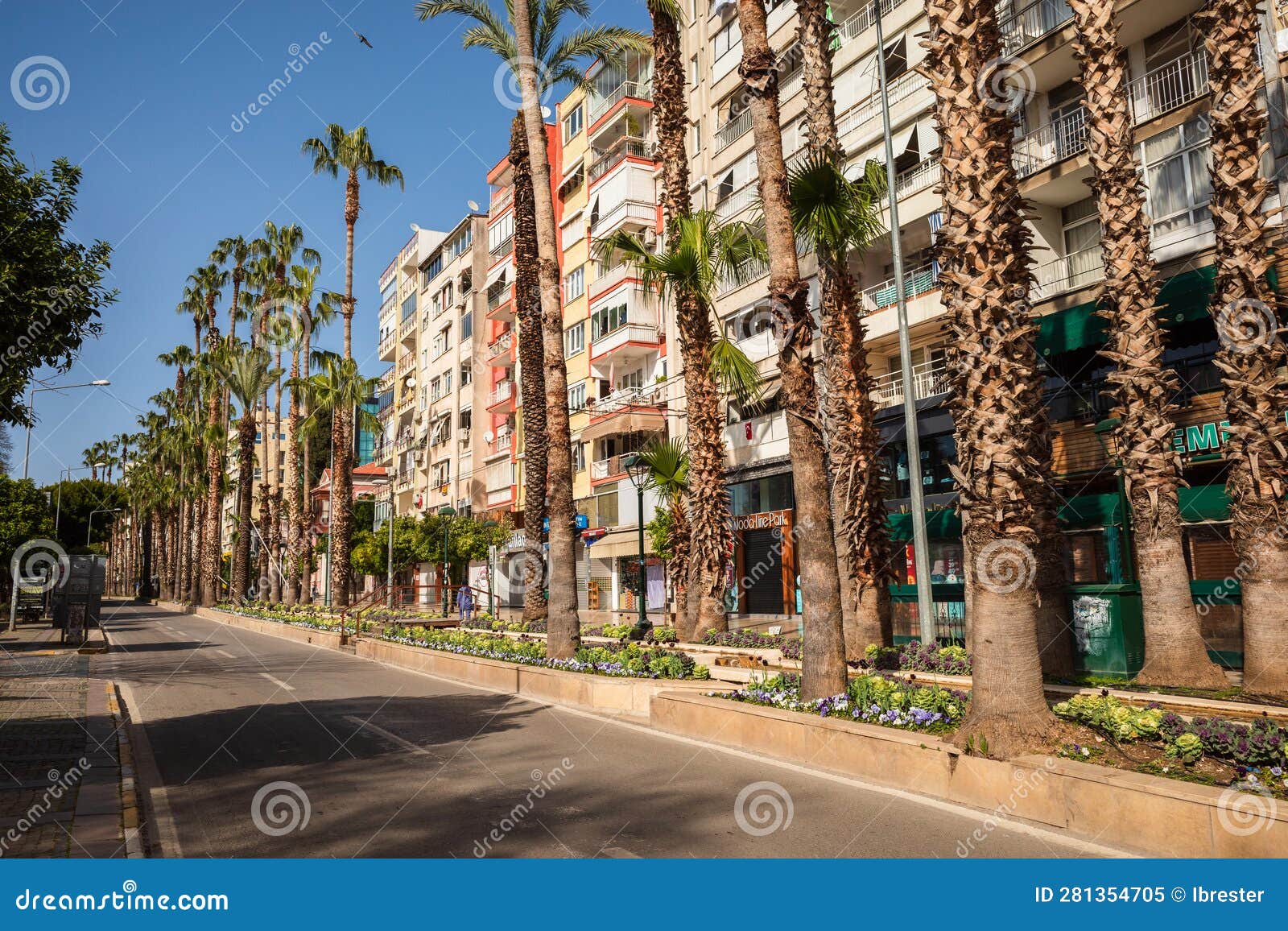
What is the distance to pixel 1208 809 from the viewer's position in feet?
17.7

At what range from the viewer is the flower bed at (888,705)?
8445 mm

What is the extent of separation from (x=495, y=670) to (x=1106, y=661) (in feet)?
32.3

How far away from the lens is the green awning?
17.3m

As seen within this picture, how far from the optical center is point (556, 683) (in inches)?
548

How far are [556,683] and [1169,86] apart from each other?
18614 mm

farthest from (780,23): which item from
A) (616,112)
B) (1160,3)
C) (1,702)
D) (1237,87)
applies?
(1,702)

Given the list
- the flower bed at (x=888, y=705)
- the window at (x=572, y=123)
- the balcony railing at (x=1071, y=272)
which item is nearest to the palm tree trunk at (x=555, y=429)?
the flower bed at (x=888, y=705)

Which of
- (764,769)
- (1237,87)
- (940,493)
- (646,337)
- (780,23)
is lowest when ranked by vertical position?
(764,769)

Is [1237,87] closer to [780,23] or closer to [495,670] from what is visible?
[495,670]

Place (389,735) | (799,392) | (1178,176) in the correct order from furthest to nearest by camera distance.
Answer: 1. (1178,176)
2. (389,735)
3. (799,392)

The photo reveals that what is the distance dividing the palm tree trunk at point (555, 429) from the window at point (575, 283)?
30.3 meters
